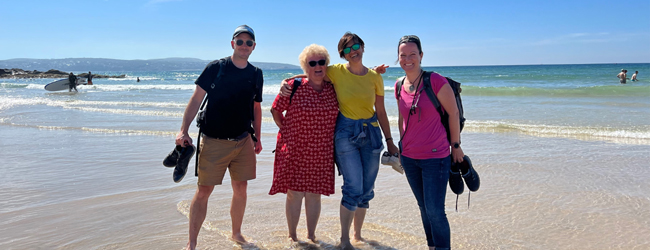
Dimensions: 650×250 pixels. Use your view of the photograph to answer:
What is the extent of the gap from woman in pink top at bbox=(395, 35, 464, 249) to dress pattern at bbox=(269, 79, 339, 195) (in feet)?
2.13

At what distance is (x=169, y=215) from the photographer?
468 cm

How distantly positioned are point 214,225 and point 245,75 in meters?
1.60

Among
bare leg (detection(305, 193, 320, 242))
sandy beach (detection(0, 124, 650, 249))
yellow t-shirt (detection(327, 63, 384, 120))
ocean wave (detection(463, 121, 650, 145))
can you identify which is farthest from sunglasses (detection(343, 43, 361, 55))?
ocean wave (detection(463, 121, 650, 145))

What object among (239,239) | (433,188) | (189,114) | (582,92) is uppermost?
(189,114)

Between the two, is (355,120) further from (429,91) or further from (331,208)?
(331,208)

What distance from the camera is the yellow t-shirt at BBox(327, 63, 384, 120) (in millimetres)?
3594

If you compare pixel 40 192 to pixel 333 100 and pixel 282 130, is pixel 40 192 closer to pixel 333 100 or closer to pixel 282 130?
pixel 282 130

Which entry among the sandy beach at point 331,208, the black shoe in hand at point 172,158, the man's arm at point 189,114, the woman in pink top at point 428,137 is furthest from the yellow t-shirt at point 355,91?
the black shoe in hand at point 172,158

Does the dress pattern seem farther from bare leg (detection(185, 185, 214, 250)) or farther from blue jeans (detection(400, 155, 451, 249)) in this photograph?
blue jeans (detection(400, 155, 451, 249))

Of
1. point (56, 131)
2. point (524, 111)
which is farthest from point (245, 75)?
point (524, 111)

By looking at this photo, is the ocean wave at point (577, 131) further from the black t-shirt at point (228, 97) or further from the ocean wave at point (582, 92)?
the ocean wave at point (582, 92)

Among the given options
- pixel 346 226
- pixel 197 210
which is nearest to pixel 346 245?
pixel 346 226

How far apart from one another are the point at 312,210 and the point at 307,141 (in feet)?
1.98

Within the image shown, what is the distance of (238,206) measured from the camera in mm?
3932
